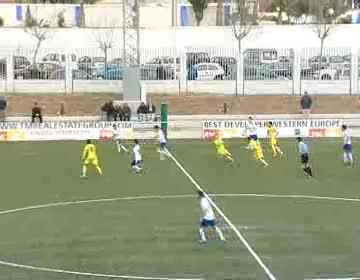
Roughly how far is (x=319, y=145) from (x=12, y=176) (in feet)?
51.0

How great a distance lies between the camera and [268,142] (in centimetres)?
4209

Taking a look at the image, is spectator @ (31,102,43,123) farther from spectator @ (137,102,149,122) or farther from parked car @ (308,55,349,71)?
parked car @ (308,55,349,71)

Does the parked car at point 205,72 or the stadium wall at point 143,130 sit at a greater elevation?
the parked car at point 205,72

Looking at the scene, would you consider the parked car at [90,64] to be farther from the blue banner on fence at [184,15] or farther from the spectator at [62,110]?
the blue banner on fence at [184,15]

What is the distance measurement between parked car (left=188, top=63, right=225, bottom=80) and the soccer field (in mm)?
17366

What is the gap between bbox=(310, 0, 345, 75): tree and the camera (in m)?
65.8

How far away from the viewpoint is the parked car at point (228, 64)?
54.3 metres

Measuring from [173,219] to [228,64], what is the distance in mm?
31529

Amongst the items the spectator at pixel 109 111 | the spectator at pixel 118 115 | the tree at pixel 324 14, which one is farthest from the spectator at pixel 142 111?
the tree at pixel 324 14

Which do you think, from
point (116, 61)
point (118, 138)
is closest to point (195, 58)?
point (116, 61)

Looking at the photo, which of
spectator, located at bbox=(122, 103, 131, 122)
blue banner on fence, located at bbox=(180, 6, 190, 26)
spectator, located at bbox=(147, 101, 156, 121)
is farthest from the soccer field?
blue banner on fence, located at bbox=(180, 6, 190, 26)

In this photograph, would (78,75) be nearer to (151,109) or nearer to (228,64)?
(151,109)

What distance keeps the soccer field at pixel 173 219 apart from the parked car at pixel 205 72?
17366mm

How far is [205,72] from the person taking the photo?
5481cm
